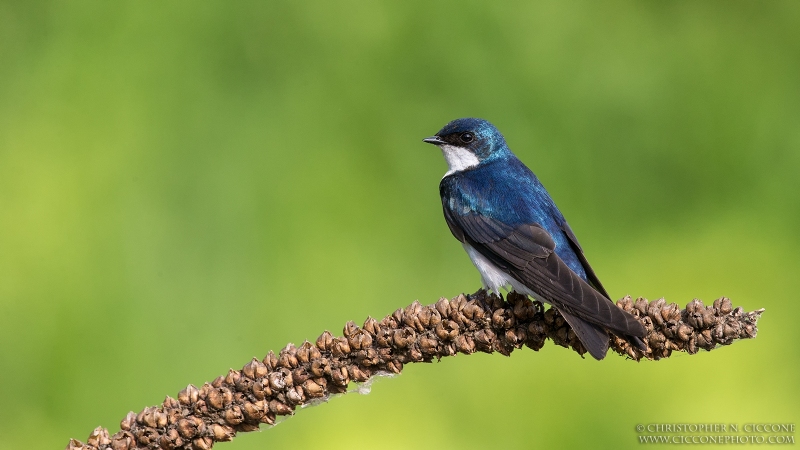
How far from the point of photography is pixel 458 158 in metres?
3.32

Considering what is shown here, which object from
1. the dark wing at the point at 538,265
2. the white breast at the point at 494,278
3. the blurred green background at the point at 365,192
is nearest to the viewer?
the dark wing at the point at 538,265

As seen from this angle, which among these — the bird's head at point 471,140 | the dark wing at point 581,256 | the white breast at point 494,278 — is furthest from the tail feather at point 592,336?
the bird's head at point 471,140

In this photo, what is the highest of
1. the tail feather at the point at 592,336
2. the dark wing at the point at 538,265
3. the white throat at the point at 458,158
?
the white throat at the point at 458,158

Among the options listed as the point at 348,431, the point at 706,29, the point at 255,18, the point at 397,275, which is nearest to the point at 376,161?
the point at 397,275

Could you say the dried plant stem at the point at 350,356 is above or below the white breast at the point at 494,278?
below

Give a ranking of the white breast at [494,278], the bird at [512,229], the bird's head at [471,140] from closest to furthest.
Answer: the bird at [512,229] → the white breast at [494,278] → the bird's head at [471,140]

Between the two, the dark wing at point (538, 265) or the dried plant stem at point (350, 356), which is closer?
the dried plant stem at point (350, 356)

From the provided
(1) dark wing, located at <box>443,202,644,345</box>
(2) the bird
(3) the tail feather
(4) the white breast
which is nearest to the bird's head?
(2) the bird

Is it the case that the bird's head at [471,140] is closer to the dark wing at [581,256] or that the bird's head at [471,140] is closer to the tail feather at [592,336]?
the dark wing at [581,256]

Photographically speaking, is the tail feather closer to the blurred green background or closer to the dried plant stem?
the dried plant stem

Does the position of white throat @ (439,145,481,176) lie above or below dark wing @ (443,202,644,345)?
above

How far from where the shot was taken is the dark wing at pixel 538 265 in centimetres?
219

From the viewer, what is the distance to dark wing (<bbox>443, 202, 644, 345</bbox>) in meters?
2.19

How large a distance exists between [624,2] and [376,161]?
112cm
